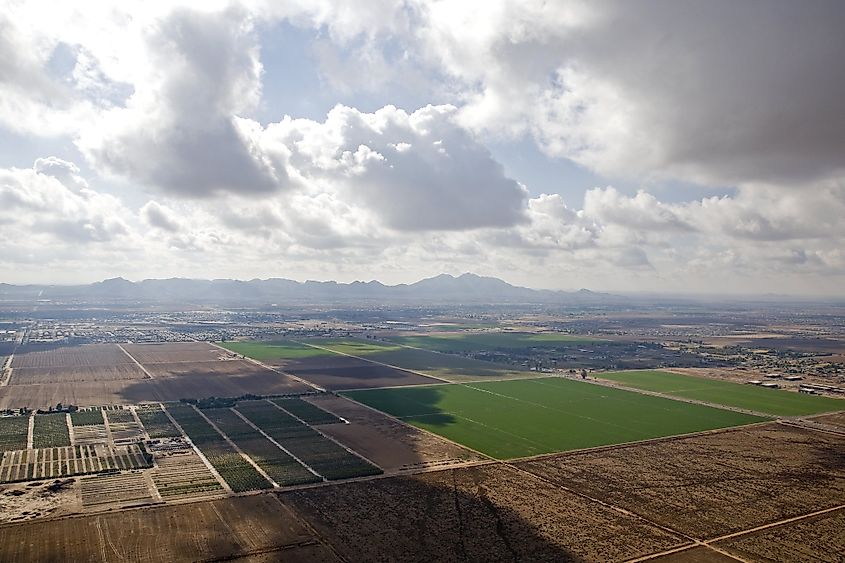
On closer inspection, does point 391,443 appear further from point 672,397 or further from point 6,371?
point 6,371

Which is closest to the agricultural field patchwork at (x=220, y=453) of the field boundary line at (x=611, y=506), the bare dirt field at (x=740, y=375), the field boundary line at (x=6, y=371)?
the field boundary line at (x=611, y=506)

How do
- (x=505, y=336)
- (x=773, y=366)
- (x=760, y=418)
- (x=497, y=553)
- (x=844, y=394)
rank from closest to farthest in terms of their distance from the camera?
(x=497, y=553), (x=760, y=418), (x=844, y=394), (x=773, y=366), (x=505, y=336)

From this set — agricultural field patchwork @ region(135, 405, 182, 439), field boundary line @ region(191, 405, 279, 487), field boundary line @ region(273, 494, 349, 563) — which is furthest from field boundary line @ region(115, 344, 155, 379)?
field boundary line @ region(273, 494, 349, 563)

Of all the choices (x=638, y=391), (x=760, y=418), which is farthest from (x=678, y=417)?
(x=638, y=391)

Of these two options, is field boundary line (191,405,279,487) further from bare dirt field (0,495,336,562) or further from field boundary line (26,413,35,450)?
field boundary line (26,413,35,450)

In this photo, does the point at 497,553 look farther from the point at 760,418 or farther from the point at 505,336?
the point at 505,336

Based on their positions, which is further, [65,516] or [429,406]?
[429,406]

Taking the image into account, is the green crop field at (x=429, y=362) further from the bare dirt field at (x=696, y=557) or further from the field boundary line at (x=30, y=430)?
the bare dirt field at (x=696, y=557)
